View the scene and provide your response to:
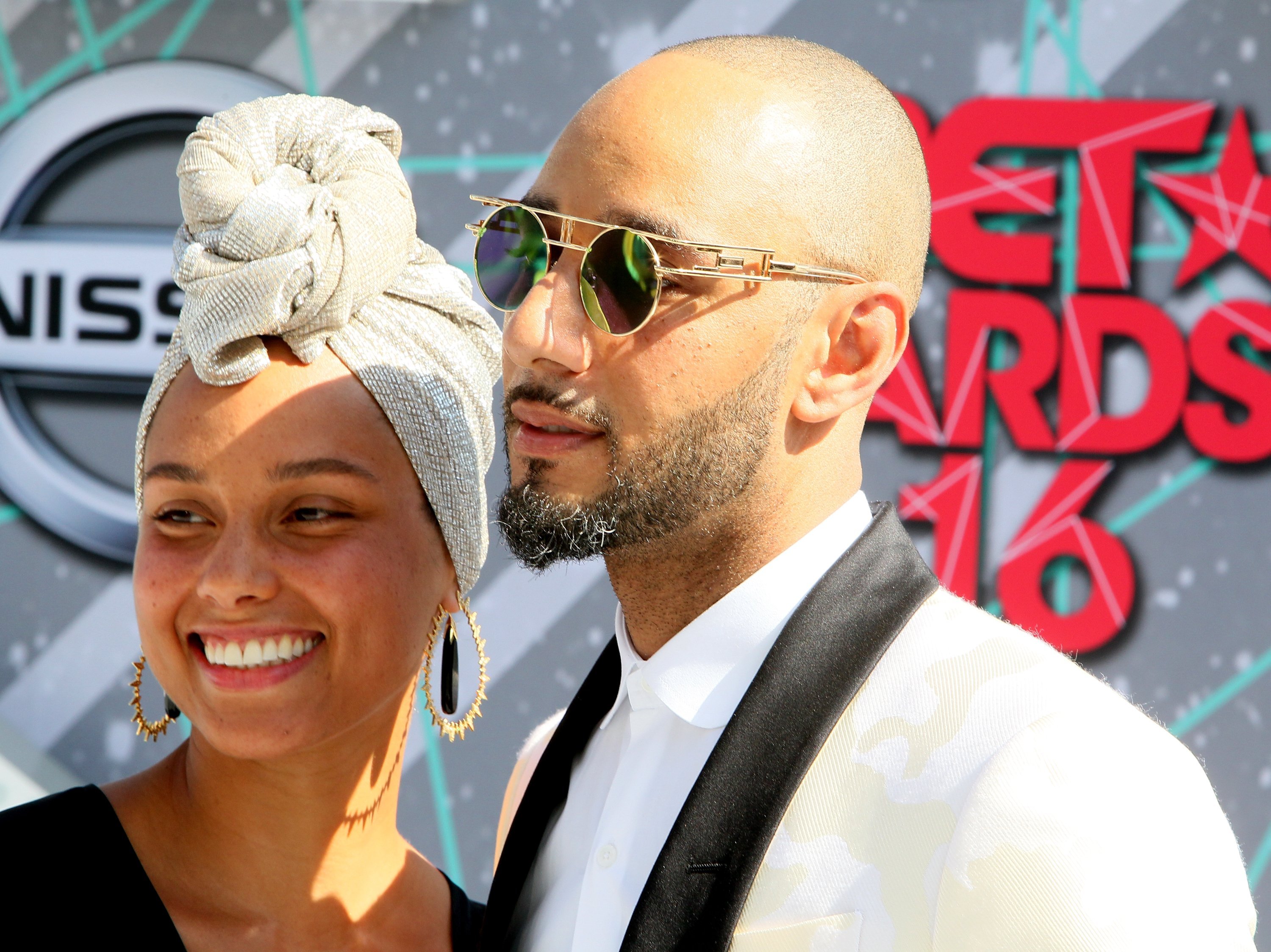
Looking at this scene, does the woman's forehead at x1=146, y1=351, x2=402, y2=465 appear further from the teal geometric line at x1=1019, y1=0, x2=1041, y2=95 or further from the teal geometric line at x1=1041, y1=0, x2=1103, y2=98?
the teal geometric line at x1=1041, y1=0, x2=1103, y2=98

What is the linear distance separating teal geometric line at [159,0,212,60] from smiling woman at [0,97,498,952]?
236cm

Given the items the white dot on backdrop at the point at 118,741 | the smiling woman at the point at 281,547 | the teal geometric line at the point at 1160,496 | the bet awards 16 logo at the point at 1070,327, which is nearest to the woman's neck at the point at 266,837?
the smiling woman at the point at 281,547

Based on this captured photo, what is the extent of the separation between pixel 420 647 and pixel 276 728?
30 centimetres

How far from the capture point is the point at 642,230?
1758 mm

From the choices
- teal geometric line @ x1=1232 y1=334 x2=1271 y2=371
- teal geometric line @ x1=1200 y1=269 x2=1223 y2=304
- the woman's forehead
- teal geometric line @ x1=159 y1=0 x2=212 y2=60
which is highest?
the woman's forehead

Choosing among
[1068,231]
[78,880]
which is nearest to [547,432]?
[78,880]

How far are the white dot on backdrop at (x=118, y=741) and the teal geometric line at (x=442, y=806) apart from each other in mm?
1064

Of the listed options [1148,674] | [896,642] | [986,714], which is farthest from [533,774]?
[1148,674]

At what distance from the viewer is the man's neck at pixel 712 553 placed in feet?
5.92

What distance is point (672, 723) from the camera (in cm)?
182

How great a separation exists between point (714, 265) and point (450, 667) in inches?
42.6

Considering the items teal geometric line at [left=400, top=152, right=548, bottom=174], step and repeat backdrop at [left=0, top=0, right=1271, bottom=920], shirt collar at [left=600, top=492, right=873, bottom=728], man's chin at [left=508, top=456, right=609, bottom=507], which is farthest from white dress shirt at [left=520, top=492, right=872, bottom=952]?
teal geometric line at [left=400, top=152, right=548, bottom=174]

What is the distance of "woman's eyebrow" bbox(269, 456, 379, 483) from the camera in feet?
6.90

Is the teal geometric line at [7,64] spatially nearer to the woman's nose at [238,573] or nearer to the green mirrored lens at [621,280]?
the woman's nose at [238,573]
